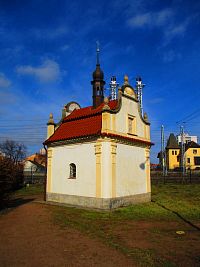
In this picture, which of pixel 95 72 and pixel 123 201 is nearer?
pixel 123 201

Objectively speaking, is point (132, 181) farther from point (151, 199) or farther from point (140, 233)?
point (140, 233)

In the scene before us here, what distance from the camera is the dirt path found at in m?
7.27

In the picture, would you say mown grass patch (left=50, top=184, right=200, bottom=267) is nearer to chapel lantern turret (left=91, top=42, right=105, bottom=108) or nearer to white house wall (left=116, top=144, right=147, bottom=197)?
white house wall (left=116, top=144, right=147, bottom=197)

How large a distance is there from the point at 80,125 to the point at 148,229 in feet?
30.6

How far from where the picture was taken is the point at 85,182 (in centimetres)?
1650

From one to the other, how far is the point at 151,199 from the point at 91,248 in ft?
41.6

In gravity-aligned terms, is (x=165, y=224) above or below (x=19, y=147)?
below

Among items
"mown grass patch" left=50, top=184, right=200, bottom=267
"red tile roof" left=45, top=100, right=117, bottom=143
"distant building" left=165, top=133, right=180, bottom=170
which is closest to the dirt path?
"mown grass patch" left=50, top=184, right=200, bottom=267

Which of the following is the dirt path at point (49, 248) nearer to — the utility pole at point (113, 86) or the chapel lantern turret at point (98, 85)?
the chapel lantern turret at point (98, 85)

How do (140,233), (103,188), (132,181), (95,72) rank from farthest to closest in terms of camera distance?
(95,72) < (132,181) < (103,188) < (140,233)

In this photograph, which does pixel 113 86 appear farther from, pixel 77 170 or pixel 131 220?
pixel 131 220

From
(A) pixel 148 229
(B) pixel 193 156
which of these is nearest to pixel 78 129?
(A) pixel 148 229

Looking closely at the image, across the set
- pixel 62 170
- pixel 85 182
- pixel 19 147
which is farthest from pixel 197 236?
pixel 19 147

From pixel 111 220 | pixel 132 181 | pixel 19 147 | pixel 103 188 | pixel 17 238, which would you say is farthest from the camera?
pixel 19 147
